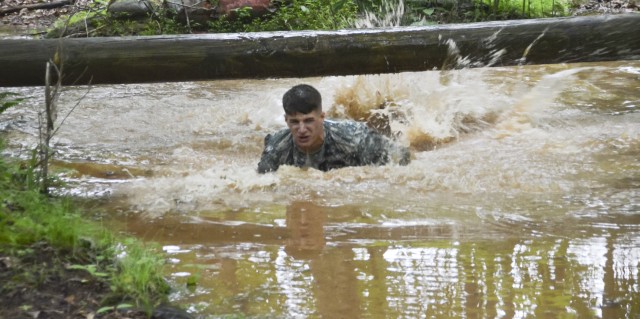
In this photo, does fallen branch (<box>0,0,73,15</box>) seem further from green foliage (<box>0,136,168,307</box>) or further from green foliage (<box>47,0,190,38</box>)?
green foliage (<box>0,136,168,307</box>)

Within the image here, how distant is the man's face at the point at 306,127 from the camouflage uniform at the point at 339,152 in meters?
0.15

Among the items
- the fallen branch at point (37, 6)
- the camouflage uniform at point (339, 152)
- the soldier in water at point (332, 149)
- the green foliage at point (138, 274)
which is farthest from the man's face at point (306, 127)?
the fallen branch at point (37, 6)

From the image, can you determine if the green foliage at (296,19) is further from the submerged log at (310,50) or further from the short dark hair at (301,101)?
the short dark hair at (301,101)

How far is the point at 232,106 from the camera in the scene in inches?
399

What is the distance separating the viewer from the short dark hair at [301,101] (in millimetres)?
7043

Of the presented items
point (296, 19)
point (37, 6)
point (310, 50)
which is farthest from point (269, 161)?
point (37, 6)

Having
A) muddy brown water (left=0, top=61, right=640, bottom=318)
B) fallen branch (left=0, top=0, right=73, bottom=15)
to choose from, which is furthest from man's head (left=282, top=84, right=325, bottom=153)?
fallen branch (left=0, top=0, right=73, bottom=15)

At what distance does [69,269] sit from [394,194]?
9.60ft

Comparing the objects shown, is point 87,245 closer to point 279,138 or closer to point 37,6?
point 279,138

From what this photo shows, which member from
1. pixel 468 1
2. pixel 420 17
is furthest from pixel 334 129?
pixel 468 1

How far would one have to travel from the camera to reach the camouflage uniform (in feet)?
24.4

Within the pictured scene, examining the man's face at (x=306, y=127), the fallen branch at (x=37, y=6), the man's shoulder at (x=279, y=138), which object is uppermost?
the fallen branch at (x=37, y=6)

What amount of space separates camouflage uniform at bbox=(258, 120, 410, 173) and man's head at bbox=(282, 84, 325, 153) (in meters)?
0.22

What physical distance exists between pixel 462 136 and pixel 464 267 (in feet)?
14.3
